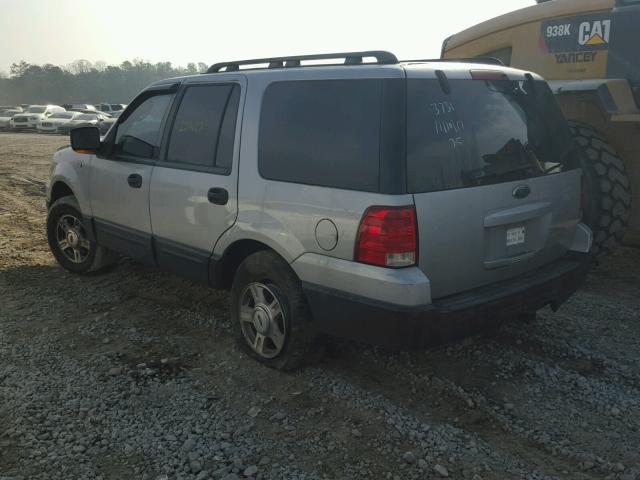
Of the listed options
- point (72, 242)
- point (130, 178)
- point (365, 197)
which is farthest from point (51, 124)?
point (365, 197)

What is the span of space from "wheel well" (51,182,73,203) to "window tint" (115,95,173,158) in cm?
116

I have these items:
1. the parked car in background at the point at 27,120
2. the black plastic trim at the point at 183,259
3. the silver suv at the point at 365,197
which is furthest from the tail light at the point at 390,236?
the parked car in background at the point at 27,120

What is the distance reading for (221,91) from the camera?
3.93m

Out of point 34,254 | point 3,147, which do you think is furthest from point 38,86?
point 34,254

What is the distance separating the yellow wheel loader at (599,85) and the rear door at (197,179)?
3.27 metres

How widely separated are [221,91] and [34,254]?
376 cm

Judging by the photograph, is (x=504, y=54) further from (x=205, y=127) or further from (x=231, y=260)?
(x=231, y=260)

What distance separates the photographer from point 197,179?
3.94 metres

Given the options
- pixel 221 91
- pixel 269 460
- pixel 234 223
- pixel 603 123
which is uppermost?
pixel 221 91

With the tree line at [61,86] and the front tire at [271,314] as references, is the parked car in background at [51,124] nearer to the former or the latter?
the front tire at [271,314]

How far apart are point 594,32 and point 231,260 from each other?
426cm

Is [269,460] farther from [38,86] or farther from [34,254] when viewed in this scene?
[38,86]

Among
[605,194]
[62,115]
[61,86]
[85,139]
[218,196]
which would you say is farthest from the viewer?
[61,86]

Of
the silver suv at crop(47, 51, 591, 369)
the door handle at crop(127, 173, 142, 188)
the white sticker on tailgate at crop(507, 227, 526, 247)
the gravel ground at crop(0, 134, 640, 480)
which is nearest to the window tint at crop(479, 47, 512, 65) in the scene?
the silver suv at crop(47, 51, 591, 369)
